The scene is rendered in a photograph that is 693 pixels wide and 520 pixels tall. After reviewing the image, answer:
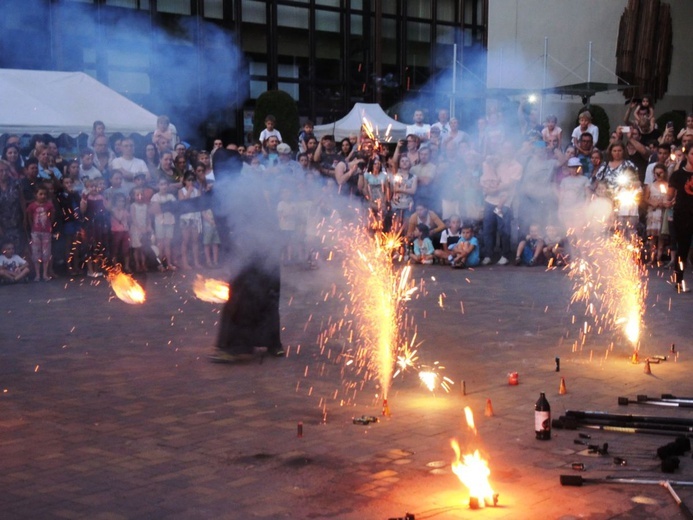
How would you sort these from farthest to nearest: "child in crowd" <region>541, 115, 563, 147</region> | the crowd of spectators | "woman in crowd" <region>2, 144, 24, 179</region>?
"child in crowd" <region>541, 115, 563, 147</region> → the crowd of spectators → "woman in crowd" <region>2, 144, 24, 179</region>

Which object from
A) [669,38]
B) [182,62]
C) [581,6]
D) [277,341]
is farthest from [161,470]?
[669,38]

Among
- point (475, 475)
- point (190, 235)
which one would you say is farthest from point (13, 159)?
point (475, 475)

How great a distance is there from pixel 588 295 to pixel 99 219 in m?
6.91

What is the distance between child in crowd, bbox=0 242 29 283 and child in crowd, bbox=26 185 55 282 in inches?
10.2

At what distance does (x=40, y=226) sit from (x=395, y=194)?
5629 mm

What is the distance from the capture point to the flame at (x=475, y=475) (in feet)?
16.0

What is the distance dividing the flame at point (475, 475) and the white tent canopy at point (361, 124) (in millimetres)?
16653

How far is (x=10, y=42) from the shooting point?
11.7 metres

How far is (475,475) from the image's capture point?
499 centimetres

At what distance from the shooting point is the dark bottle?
5.93 meters

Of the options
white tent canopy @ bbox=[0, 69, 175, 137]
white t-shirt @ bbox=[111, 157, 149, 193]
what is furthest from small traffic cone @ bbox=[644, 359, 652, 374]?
white tent canopy @ bbox=[0, 69, 175, 137]

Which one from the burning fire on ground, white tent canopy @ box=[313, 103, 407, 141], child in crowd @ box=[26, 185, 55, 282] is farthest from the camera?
white tent canopy @ box=[313, 103, 407, 141]

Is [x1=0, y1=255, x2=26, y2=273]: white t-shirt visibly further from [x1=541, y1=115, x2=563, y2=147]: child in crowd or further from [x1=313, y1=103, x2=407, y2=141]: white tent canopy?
[x1=313, y1=103, x2=407, y2=141]: white tent canopy

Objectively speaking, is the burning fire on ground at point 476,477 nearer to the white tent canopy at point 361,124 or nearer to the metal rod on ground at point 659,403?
the metal rod on ground at point 659,403
